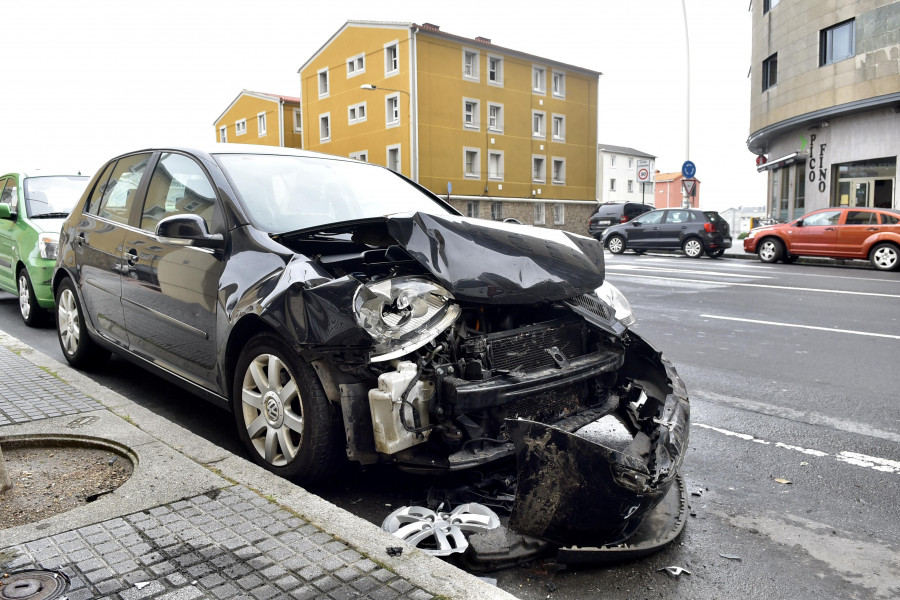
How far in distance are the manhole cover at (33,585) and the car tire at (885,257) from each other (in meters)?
18.7

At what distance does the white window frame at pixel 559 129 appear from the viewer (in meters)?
47.2

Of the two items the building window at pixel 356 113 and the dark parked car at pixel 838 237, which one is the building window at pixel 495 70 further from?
the dark parked car at pixel 838 237

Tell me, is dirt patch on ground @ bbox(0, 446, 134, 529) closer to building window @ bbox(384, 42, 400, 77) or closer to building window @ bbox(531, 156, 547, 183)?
building window @ bbox(384, 42, 400, 77)

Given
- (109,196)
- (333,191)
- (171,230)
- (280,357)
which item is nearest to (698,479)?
(280,357)

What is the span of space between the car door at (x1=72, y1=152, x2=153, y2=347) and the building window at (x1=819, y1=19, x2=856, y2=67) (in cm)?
2674

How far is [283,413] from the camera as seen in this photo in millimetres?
3297

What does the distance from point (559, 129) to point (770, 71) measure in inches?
758

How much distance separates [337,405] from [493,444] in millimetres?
732

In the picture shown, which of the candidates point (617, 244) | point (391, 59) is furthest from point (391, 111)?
point (617, 244)

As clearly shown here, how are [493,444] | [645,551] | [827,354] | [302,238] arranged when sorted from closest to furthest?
1. [645,551]
2. [493,444]
3. [302,238]
4. [827,354]

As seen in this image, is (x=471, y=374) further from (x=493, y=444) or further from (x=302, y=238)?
(x=302, y=238)

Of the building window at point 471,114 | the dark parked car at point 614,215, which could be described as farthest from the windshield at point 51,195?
the building window at point 471,114

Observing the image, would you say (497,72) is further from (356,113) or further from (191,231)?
(191,231)

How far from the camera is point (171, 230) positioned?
151 inches
